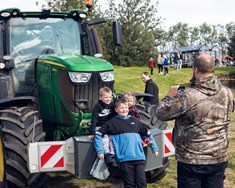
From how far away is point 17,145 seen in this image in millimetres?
5062

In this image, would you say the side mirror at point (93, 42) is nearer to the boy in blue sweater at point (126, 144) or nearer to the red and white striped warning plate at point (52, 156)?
the boy in blue sweater at point (126, 144)

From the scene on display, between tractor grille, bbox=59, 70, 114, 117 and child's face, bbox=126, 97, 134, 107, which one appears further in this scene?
tractor grille, bbox=59, 70, 114, 117

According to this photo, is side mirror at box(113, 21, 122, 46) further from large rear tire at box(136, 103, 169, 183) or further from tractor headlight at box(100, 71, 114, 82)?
large rear tire at box(136, 103, 169, 183)

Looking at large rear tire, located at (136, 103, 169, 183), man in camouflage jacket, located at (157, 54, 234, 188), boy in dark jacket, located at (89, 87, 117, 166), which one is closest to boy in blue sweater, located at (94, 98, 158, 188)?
boy in dark jacket, located at (89, 87, 117, 166)

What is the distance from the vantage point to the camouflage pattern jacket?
12.2 feet

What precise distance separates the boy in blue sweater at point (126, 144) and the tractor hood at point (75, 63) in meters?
0.88

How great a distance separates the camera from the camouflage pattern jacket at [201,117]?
373cm

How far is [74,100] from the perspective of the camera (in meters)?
5.61

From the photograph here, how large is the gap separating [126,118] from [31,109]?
1292 millimetres

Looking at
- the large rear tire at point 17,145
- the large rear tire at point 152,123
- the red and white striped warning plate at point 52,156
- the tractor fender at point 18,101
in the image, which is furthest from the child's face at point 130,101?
the tractor fender at point 18,101

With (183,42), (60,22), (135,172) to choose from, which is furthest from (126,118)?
(183,42)

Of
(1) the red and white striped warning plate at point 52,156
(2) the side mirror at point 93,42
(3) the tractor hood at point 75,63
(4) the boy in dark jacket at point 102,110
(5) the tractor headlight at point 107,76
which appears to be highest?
(2) the side mirror at point 93,42

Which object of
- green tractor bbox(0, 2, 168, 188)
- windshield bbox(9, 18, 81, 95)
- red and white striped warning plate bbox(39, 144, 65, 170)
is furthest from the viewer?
windshield bbox(9, 18, 81, 95)

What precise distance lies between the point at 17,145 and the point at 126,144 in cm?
124
